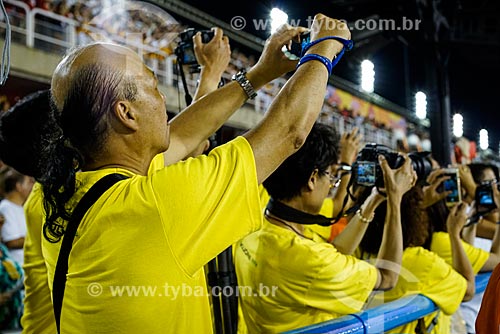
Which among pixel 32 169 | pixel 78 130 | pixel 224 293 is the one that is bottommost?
pixel 224 293

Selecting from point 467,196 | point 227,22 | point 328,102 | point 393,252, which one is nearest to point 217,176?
point 393,252

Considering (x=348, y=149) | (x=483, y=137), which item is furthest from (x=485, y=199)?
(x=483, y=137)

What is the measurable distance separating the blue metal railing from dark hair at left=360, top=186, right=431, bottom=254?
29 centimetres

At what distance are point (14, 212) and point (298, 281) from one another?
2.21 metres

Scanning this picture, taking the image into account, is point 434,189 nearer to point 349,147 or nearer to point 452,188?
point 452,188

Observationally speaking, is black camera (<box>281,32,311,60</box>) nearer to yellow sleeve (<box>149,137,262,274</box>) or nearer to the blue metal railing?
yellow sleeve (<box>149,137,262,274</box>)

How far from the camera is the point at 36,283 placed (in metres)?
1.32

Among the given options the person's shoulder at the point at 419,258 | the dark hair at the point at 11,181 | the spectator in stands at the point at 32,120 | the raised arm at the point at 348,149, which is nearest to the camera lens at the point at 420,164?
the person's shoulder at the point at 419,258

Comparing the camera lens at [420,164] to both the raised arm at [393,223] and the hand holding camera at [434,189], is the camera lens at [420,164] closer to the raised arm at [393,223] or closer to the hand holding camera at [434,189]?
the raised arm at [393,223]

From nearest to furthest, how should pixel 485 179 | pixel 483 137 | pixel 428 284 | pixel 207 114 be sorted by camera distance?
pixel 207 114, pixel 428 284, pixel 485 179, pixel 483 137

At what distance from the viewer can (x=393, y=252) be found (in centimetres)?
157

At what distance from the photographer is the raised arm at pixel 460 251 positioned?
1.92 m

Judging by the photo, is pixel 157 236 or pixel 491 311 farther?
pixel 491 311

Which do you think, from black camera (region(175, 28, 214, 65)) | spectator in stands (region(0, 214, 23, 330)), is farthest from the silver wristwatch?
spectator in stands (region(0, 214, 23, 330))
